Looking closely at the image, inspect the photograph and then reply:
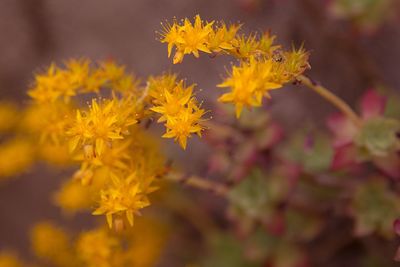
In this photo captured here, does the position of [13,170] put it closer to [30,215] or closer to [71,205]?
[71,205]

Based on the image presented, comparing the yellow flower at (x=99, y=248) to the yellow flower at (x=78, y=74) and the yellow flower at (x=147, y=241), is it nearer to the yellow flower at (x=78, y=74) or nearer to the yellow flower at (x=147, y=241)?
the yellow flower at (x=147, y=241)

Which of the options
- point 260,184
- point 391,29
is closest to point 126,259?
point 260,184

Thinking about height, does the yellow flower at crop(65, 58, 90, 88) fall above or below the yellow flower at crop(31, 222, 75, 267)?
above

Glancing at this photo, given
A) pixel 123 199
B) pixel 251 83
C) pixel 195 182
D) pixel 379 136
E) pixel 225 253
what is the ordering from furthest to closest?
1. pixel 225 253
2. pixel 195 182
3. pixel 379 136
4. pixel 123 199
5. pixel 251 83

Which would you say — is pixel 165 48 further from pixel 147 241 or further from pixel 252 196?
pixel 252 196

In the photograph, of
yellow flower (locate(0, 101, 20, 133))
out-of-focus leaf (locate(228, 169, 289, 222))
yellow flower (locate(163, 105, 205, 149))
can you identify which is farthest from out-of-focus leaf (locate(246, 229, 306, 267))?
yellow flower (locate(0, 101, 20, 133))

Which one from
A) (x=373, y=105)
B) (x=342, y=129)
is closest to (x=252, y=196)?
(x=342, y=129)

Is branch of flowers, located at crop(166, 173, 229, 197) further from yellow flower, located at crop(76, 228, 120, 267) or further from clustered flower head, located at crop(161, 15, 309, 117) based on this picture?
clustered flower head, located at crop(161, 15, 309, 117)
